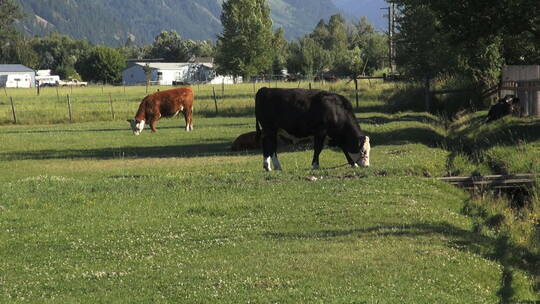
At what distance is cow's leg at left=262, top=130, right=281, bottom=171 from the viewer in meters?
20.9

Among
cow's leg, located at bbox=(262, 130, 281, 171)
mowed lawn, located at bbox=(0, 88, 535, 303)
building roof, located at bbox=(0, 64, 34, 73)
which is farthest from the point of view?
building roof, located at bbox=(0, 64, 34, 73)

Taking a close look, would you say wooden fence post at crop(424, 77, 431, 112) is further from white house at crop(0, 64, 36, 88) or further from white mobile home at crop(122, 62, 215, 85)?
white house at crop(0, 64, 36, 88)

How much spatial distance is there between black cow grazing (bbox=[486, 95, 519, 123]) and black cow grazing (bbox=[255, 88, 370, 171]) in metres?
12.3

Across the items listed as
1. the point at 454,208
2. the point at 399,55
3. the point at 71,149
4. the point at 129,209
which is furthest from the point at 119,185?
the point at 399,55

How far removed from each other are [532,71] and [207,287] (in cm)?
3126

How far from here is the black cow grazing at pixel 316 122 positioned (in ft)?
67.6

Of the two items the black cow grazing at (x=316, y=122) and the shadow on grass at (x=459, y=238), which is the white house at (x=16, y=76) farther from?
the shadow on grass at (x=459, y=238)

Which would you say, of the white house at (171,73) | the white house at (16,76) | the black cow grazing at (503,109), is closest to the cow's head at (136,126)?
the black cow grazing at (503,109)

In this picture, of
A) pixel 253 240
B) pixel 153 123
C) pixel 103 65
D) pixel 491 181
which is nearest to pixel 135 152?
pixel 153 123

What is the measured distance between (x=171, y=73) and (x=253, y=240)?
152753 millimetres

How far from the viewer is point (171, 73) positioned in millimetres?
162625

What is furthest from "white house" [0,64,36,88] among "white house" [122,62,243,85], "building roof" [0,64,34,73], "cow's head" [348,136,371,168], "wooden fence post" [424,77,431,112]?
"cow's head" [348,136,371,168]

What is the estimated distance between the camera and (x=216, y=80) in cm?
16762

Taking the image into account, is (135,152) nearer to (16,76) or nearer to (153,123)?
(153,123)
